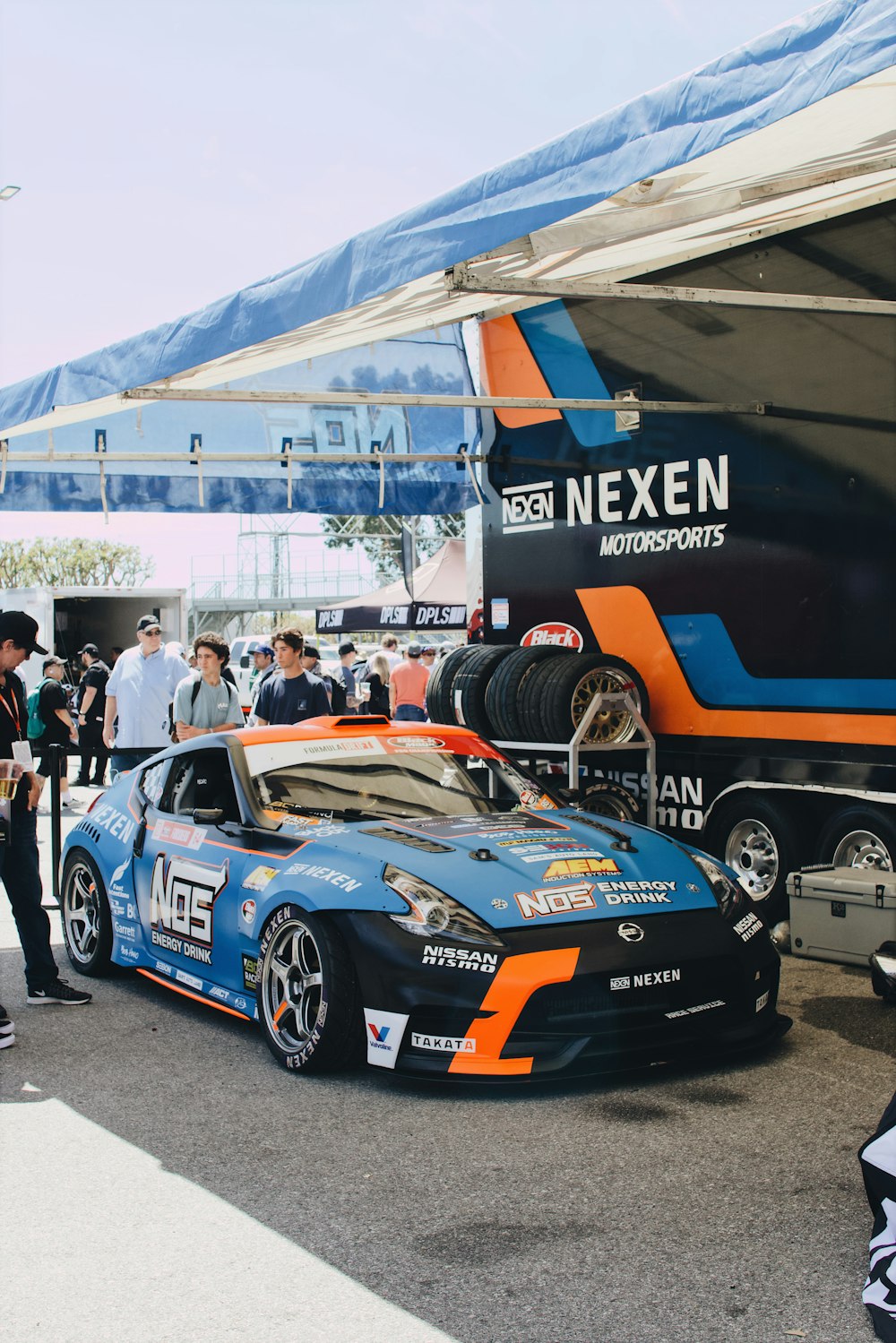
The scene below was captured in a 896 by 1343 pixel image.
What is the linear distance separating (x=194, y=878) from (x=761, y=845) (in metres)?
3.41

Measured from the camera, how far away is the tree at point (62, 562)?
7550cm

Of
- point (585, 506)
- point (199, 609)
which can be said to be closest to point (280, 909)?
point (585, 506)

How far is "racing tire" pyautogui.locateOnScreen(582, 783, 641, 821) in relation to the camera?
8.85 metres

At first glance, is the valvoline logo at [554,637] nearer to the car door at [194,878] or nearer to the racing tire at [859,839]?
the racing tire at [859,839]

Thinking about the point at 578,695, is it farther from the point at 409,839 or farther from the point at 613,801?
the point at 409,839

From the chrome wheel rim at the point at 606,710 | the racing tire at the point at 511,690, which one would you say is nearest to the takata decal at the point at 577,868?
the chrome wheel rim at the point at 606,710

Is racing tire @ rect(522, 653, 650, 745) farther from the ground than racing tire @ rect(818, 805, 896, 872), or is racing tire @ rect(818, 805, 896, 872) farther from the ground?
racing tire @ rect(522, 653, 650, 745)

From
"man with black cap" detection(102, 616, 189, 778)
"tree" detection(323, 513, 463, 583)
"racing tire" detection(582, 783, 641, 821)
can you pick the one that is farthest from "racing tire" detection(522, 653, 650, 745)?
"tree" detection(323, 513, 463, 583)

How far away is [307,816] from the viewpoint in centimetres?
602

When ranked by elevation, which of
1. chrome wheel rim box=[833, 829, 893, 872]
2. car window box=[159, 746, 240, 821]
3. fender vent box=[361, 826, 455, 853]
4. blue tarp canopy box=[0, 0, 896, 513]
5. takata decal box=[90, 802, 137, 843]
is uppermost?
blue tarp canopy box=[0, 0, 896, 513]

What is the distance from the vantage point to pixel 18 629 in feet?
20.5

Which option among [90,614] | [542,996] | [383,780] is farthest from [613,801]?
[90,614]

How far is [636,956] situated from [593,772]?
4263 mm

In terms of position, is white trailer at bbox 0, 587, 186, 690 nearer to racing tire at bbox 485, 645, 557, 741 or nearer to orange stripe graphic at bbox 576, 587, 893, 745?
racing tire at bbox 485, 645, 557, 741
